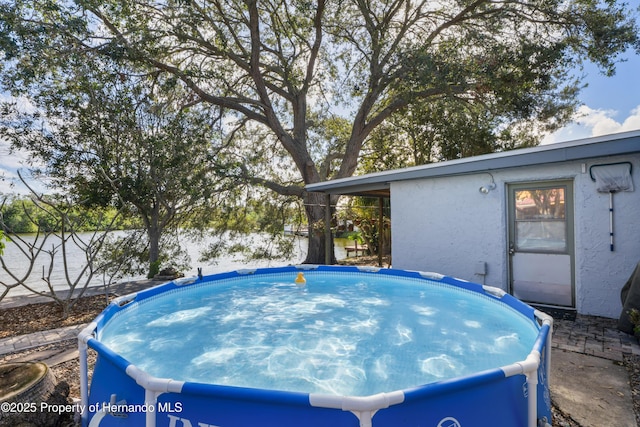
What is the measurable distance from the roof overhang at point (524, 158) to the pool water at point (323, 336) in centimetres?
236

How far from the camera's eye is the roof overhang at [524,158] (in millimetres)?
4854

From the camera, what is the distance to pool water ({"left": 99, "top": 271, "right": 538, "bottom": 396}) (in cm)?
366

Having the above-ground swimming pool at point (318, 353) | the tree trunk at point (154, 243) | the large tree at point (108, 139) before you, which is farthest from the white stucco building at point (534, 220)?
the tree trunk at point (154, 243)

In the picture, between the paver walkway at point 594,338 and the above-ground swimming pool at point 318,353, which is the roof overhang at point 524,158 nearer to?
the above-ground swimming pool at point 318,353

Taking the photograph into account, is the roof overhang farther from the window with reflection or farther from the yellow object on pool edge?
the yellow object on pool edge

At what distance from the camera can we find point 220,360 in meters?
4.06

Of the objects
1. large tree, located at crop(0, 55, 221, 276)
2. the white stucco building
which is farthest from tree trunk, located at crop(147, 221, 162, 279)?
the white stucco building

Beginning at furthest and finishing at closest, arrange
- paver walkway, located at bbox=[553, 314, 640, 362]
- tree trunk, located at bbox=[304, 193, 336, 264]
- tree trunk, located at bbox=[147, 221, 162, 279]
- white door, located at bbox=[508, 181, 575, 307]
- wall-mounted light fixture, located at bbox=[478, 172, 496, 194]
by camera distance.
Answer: tree trunk, located at bbox=[304, 193, 336, 264] < tree trunk, located at bbox=[147, 221, 162, 279] < wall-mounted light fixture, located at bbox=[478, 172, 496, 194] < white door, located at bbox=[508, 181, 575, 307] < paver walkway, located at bbox=[553, 314, 640, 362]

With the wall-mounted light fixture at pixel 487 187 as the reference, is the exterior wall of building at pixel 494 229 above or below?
below

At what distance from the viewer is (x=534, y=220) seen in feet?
20.1

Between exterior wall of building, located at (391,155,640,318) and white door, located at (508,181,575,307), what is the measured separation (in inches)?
6.1

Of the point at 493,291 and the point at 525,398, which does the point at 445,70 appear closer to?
the point at 493,291

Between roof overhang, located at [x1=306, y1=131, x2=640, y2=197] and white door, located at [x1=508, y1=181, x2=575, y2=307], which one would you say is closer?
roof overhang, located at [x1=306, y1=131, x2=640, y2=197]

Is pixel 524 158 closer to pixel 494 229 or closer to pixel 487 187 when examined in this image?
pixel 487 187
